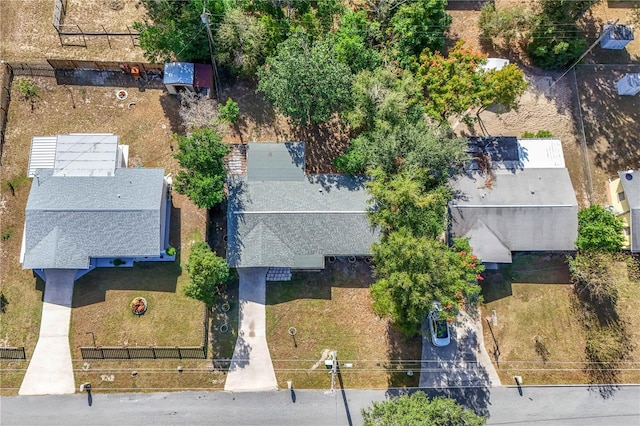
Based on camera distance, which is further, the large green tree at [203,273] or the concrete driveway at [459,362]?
the concrete driveway at [459,362]

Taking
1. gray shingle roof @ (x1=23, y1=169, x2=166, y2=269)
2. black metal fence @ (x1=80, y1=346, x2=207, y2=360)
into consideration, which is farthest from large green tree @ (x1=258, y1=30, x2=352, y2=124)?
black metal fence @ (x1=80, y1=346, x2=207, y2=360)

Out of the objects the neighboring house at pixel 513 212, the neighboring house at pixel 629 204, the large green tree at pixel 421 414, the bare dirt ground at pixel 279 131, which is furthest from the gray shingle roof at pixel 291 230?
the neighboring house at pixel 629 204

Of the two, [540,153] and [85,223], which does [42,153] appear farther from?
[540,153]

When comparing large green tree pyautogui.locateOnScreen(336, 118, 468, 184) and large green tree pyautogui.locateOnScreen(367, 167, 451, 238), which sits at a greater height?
large green tree pyautogui.locateOnScreen(336, 118, 468, 184)

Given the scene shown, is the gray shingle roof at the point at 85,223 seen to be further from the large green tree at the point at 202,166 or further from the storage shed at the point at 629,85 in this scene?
the storage shed at the point at 629,85

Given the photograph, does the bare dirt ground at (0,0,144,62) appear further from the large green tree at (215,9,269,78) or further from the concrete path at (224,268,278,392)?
the concrete path at (224,268,278,392)

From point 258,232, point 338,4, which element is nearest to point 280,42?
point 338,4

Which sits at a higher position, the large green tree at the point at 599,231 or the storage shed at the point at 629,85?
the storage shed at the point at 629,85
